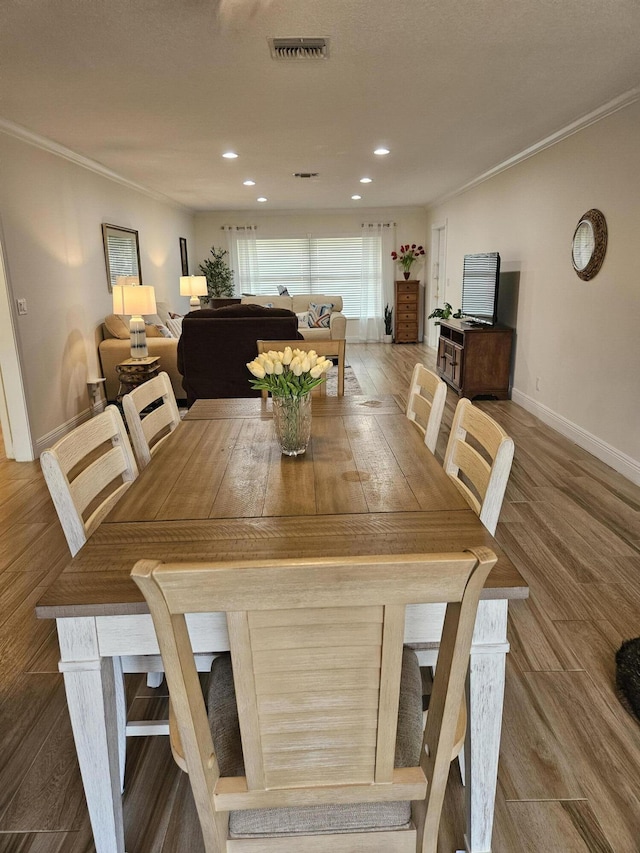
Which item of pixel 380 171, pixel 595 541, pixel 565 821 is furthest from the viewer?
pixel 380 171

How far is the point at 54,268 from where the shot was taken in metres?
4.59

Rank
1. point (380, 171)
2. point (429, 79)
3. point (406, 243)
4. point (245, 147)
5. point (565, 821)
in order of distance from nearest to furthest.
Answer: point (565, 821)
point (429, 79)
point (245, 147)
point (380, 171)
point (406, 243)

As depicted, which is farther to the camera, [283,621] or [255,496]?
[255,496]

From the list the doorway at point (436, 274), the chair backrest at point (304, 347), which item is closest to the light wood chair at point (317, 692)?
the chair backrest at point (304, 347)

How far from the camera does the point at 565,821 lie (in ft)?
4.58

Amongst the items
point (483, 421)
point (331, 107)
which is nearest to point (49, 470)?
point (483, 421)

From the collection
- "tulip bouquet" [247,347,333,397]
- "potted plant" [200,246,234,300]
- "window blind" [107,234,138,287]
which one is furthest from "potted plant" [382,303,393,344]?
"tulip bouquet" [247,347,333,397]

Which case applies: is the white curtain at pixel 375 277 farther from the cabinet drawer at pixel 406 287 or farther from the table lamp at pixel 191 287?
the table lamp at pixel 191 287

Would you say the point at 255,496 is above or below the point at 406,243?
below

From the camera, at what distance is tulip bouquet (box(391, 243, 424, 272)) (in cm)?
999

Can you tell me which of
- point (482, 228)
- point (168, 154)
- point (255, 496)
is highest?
point (168, 154)

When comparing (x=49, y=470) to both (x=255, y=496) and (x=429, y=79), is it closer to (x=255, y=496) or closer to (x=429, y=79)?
(x=255, y=496)

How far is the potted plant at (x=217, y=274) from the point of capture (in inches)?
400

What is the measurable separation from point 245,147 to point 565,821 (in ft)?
16.4
